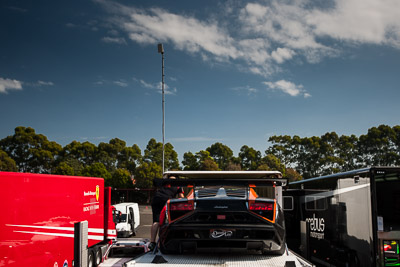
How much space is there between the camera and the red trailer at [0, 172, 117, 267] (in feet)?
20.6

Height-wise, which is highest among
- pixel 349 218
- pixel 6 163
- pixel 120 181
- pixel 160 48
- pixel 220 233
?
pixel 160 48

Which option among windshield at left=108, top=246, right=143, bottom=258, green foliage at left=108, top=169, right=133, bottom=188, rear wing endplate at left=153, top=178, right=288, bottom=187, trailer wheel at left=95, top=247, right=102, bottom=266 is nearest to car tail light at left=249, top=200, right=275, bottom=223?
rear wing endplate at left=153, top=178, right=288, bottom=187

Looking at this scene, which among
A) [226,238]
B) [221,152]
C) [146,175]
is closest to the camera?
[226,238]

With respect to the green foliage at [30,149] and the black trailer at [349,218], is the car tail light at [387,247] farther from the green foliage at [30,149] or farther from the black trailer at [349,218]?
the green foliage at [30,149]

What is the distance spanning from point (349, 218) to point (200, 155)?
76559 mm

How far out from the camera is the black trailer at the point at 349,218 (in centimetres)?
642

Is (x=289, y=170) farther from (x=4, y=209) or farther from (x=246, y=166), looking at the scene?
(x=4, y=209)

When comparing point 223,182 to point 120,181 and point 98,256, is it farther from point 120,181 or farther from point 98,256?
point 120,181

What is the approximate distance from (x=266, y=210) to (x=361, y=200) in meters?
2.82

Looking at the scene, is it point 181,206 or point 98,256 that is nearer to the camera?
point 181,206

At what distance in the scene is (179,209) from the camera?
16.0 feet

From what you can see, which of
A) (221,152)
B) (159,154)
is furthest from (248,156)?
(159,154)

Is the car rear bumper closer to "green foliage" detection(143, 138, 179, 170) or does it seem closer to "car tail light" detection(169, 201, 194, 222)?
"car tail light" detection(169, 201, 194, 222)

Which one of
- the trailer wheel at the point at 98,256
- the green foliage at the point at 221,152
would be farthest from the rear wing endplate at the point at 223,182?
the green foliage at the point at 221,152
